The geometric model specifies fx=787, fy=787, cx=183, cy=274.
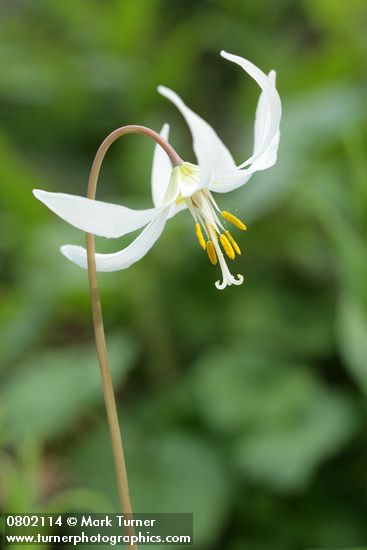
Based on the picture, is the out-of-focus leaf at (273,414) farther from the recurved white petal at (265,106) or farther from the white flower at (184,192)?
the recurved white petal at (265,106)

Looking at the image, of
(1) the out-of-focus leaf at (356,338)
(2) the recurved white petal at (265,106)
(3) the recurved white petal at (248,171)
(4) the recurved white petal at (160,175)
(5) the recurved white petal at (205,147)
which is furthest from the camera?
(1) the out-of-focus leaf at (356,338)

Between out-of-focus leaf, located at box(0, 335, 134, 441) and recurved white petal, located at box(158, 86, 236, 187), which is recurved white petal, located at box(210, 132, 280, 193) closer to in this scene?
recurved white petal, located at box(158, 86, 236, 187)

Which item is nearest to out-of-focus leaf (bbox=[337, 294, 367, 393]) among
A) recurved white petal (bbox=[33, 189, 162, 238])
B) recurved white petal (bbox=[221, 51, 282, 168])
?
recurved white petal (bbox=[221, 51, 282, 168])

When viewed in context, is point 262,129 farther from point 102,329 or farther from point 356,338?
point 356,338

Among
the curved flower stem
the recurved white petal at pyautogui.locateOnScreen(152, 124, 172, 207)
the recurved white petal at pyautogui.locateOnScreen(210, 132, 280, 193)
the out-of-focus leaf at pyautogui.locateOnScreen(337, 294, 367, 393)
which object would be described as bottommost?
the curved flower stem

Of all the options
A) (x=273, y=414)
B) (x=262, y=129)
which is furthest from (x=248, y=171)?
(x=273, y=414)

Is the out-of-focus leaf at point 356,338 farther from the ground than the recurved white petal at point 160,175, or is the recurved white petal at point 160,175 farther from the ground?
the out-of-focus leaf at point 356,338

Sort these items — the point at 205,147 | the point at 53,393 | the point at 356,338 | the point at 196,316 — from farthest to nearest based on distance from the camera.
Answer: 1. the point at 196,316
2. the point at 53,393
3. the point at 356,338
4. the point at 205,147

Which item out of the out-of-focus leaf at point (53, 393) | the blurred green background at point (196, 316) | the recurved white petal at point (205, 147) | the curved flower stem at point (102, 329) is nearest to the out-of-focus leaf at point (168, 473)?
the blurred green background at point (196, 316)
